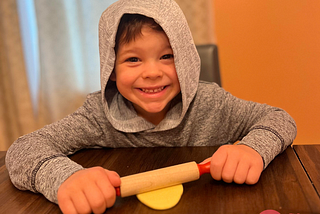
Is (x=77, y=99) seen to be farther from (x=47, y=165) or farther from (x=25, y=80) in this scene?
(x=47, y=165)

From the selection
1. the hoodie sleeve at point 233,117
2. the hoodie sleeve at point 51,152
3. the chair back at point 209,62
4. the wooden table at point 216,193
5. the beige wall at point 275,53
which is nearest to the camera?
the wooden table at point 216,193

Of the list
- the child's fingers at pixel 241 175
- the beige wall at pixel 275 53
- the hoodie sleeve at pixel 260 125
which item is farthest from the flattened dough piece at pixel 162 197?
the beige wall at pixel 275 53

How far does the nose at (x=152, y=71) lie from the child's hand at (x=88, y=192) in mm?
319

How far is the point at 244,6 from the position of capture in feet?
5.44

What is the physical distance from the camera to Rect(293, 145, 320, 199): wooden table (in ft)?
1.98

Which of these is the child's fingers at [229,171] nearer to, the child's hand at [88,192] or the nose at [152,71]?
the child's hand at [88,192]

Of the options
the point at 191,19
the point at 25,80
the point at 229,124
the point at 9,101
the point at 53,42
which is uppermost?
the point at 191,19

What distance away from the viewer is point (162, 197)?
0.57m

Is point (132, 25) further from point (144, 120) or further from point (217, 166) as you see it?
point (217, 166)

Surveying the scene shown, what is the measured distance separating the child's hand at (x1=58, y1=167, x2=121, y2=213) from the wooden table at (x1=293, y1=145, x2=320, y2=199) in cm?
40

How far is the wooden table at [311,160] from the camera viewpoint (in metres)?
0.60

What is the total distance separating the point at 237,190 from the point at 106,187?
26 cm

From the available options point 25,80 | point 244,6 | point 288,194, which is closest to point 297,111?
point 244,6

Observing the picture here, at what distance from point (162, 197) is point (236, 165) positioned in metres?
0.18
